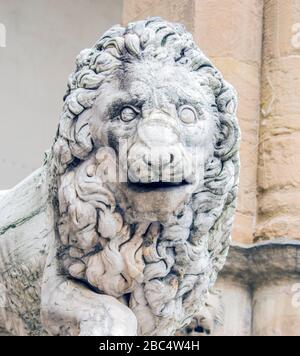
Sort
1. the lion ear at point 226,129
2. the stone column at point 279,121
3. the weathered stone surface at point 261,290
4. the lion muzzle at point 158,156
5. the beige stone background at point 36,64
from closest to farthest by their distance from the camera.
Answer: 1. the lion muzzle at point 158,156
2. the lion ear at point 226,129
3. the weathered stone surface at point 261,290
4. the stone column at point 279,121
5. the beige stone background at point 36,64

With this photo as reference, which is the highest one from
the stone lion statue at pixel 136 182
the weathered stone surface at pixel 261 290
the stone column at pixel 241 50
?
the stone column at pixel 241 50

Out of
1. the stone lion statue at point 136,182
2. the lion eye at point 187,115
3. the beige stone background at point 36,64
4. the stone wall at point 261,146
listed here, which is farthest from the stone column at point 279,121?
the lion eye at point 187,115

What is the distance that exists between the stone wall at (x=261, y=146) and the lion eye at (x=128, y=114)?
197 centimetres

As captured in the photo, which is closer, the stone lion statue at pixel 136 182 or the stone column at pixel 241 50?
the stone lion statue at pixel 136 182

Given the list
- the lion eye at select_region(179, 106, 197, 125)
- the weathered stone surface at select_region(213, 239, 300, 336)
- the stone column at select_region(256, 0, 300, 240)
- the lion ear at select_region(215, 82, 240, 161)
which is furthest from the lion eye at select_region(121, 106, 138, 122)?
the stone column at select_region(256, 0, 300, 240)

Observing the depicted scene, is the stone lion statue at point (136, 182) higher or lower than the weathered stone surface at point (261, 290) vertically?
higher

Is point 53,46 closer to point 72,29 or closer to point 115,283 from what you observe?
point 72,29

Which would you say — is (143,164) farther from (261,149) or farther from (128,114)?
(261,149)

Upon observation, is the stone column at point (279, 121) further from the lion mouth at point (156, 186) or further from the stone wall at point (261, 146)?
the lion mouth at point (156, 186)

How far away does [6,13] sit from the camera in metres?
9.11

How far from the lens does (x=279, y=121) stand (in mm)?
7688

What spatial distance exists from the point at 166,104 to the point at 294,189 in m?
2.09

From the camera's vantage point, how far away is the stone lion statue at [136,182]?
5.54 m

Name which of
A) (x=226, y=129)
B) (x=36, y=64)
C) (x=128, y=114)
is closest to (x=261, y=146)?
(x=36, y=64)
